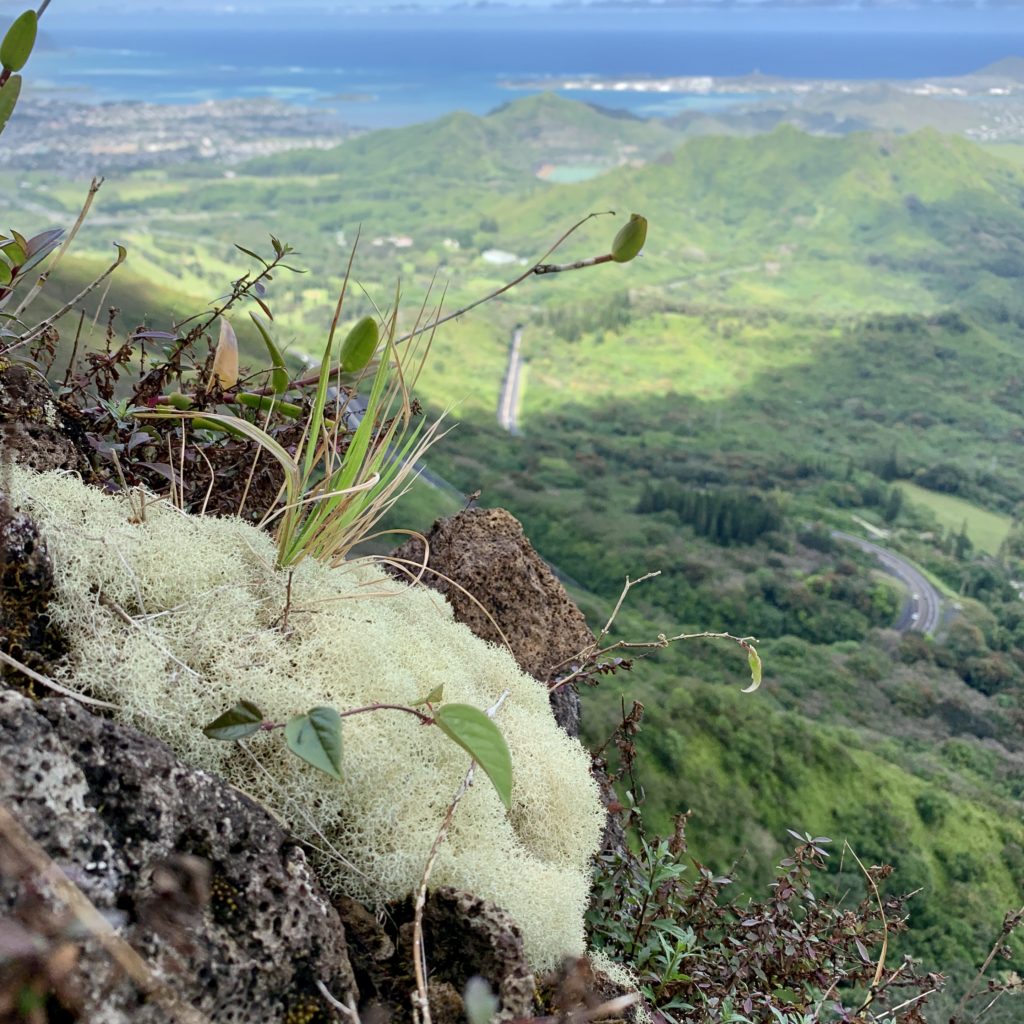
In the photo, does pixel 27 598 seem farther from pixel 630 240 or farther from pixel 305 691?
pixel 630 240

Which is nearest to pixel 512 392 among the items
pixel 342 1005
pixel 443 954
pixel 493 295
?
pixel 493 295

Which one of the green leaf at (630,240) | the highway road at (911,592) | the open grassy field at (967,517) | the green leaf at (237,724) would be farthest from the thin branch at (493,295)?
the open grassy field at (967,517)

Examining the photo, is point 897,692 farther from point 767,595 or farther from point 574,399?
point 574,399

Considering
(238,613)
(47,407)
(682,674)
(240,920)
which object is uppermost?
(47,407)

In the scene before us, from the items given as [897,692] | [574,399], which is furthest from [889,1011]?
[574,399]

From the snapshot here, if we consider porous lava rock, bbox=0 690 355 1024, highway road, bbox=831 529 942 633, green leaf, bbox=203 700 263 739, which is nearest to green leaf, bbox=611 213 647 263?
green leaf, bbox=203 700 263 739

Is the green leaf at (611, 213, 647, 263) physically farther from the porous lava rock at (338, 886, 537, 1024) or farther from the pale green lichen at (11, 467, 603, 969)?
the porous lava rock at (338, 886, 537, 1024)
